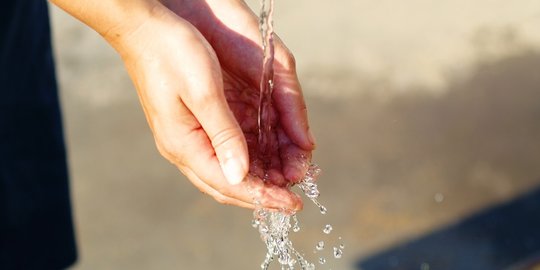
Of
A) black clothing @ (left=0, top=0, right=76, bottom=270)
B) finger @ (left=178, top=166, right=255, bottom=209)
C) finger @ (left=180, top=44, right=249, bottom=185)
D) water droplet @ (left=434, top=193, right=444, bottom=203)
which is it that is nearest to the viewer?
finger @ (left=180, top=44, right=249, bottom=185)

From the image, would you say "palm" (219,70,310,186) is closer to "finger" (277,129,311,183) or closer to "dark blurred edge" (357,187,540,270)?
"finger" (277,129,311,183)

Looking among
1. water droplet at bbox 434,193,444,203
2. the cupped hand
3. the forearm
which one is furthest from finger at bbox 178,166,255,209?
water droplet at bbox 434,193,444,203

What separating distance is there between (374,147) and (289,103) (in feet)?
3.30

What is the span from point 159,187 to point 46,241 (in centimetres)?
43

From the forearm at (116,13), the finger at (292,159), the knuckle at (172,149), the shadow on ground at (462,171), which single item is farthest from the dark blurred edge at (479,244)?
the forearm at (116,13)

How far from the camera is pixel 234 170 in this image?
41.5 inches

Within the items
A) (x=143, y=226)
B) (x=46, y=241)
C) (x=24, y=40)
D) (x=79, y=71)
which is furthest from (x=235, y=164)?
(x=79, y=71)

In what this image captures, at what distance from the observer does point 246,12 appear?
49.0 inches

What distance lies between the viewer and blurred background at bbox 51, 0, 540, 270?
1968 mm

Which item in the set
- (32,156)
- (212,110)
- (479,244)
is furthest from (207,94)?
(479,244)

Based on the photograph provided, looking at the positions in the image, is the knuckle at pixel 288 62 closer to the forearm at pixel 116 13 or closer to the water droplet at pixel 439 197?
the forearm at pixel 116 13

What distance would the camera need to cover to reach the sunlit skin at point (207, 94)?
1.05m

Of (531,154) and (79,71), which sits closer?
(531,154)

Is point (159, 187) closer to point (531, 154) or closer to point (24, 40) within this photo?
point (24, 40)
